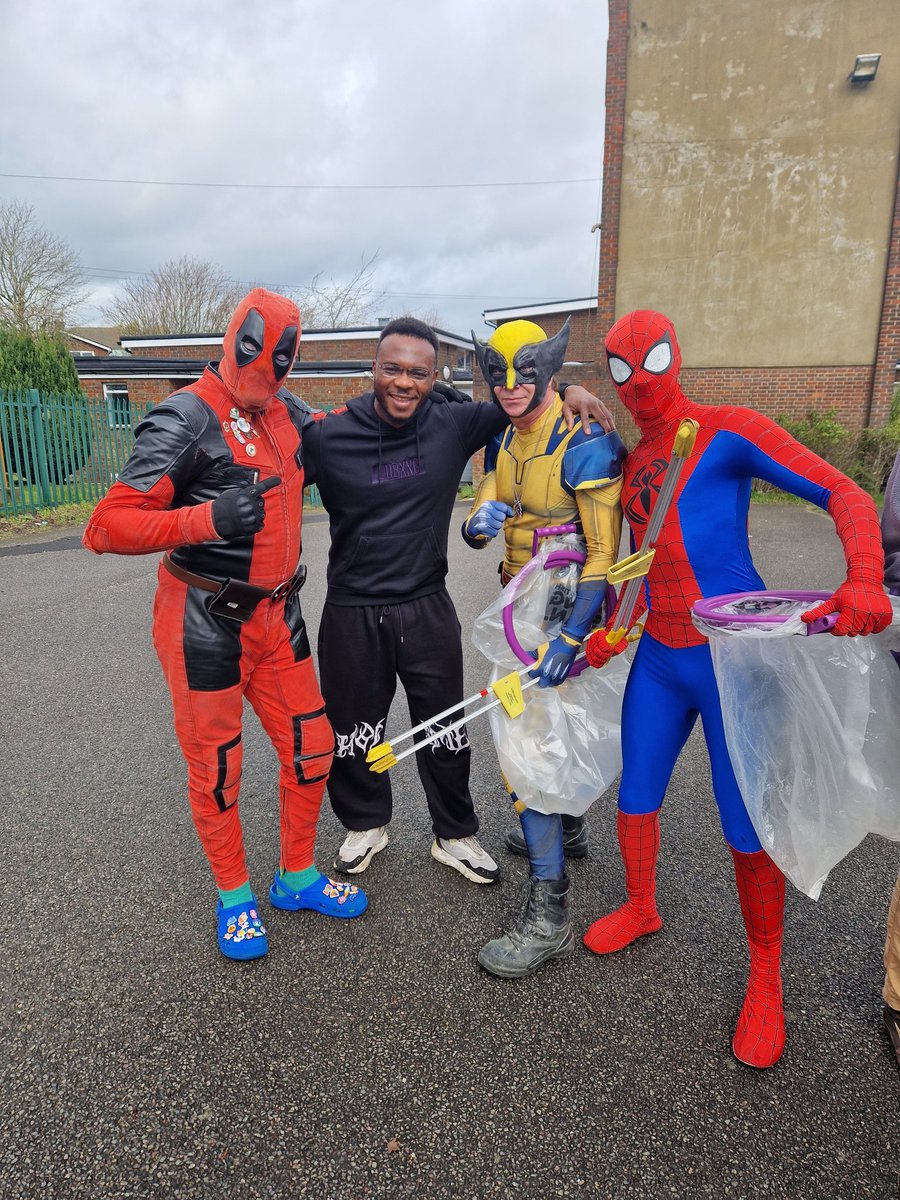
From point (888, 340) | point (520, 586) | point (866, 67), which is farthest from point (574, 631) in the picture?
point (866, 67)

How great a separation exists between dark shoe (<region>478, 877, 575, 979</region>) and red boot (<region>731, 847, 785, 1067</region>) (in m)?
0.56

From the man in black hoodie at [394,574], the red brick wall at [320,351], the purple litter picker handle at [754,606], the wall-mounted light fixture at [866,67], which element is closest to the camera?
the purple litter picker handle at [754,606]

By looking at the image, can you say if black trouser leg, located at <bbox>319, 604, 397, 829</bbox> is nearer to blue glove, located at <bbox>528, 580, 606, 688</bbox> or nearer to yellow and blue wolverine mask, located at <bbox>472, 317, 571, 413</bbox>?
blue glove, located at <bbox>528, 580, 606, 688</bbox>

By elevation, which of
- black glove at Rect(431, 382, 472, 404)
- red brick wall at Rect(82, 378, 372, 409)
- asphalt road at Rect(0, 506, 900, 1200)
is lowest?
asphalt road at Rect(0, 506, 900, 1200)

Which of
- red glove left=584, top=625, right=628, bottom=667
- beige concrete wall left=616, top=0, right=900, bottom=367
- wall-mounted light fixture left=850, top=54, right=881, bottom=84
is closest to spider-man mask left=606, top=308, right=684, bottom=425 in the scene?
red glove left=584, top=625, right=628, bottom=667

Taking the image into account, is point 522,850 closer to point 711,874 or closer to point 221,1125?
point 711,874

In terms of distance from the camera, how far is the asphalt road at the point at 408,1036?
5.57 ft

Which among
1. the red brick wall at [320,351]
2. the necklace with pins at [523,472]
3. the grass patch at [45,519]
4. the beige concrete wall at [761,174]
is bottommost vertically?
the grass patch at [45,519]

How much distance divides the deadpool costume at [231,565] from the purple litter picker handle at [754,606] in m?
1.23

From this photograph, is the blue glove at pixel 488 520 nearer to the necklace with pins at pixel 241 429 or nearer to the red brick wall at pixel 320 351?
the necklace with pins at pixel 241 429

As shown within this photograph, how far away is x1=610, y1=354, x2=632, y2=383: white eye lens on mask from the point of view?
2.06m

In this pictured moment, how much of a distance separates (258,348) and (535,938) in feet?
6.65

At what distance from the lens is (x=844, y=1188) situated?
5.40 feet

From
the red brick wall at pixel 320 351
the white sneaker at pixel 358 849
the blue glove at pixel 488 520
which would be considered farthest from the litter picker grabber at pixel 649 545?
the red brick wall at pixel 320 351
